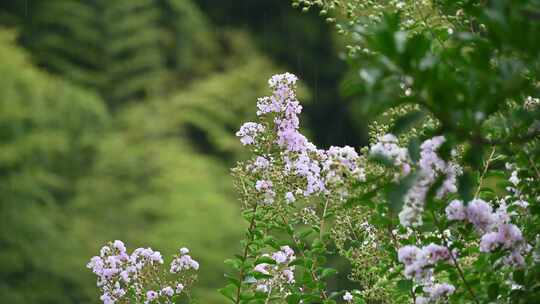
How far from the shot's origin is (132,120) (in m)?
10.9

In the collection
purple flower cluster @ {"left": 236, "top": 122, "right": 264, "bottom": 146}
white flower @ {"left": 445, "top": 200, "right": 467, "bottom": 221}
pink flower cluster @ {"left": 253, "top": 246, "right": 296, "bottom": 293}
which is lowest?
white flower @ {"left": 445, "top": 200, "right": 467, "bottom": 221}

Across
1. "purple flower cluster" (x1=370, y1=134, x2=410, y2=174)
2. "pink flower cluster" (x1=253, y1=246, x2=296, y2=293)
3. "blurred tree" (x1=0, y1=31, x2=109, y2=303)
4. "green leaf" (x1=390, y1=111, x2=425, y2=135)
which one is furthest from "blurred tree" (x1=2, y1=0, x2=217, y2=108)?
"green leaf" (x1=390, y1=111, x2=425, y2=135)

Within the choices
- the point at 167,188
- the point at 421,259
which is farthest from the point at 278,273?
the point at 167,188

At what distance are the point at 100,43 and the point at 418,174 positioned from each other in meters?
→ 11.1

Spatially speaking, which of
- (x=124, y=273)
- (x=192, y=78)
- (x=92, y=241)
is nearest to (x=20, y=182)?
(x=92, y=241)

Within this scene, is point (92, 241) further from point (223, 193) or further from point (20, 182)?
point (223, 193)

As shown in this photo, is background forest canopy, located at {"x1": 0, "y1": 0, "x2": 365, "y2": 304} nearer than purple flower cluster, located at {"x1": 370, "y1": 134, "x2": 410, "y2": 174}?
No

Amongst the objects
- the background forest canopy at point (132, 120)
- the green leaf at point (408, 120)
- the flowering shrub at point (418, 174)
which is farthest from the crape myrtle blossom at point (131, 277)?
the background forest canopy at point (132, 120)

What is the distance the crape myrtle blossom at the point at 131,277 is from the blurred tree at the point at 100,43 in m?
9.63

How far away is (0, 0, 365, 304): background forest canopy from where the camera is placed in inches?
354

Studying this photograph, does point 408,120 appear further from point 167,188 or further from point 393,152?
point 167,188

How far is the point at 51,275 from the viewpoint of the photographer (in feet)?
29.0

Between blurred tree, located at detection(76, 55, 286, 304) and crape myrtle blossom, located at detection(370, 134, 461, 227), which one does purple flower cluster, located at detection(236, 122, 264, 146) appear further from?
blurred tree, located at detection(76, 55, 286, 304)

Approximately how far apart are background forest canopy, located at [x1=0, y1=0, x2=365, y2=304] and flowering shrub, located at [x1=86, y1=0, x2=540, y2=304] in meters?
6.72
